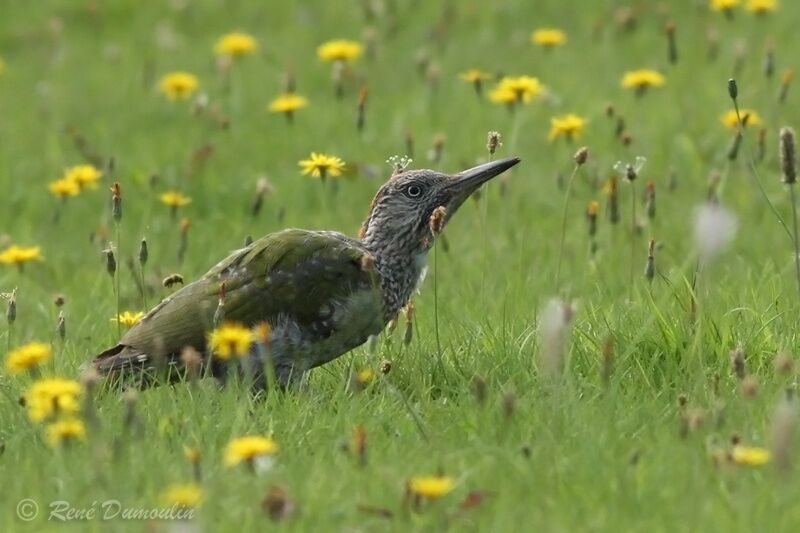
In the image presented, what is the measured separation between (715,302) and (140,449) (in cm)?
246

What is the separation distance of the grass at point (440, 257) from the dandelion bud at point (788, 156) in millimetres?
403

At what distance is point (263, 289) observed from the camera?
583cm

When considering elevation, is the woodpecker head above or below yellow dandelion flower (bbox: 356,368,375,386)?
above

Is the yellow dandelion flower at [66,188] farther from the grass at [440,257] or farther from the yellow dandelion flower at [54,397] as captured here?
the yellow dandelion flower at [54,397]

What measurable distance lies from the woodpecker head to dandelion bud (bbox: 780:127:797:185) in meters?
1.52

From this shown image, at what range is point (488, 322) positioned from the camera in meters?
6.07

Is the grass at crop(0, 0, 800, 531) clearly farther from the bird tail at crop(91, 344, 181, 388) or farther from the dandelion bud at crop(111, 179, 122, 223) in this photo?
the dandelion bud at crop(111, 179, 122, 223)

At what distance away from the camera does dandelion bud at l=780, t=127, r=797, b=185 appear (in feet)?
15.7

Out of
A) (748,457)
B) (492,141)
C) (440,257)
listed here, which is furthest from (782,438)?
(440,257)

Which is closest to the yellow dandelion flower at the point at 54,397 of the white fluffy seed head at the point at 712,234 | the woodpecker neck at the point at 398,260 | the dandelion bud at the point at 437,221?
the dandelion bud at the point at 437,221

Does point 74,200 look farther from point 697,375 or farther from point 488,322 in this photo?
point 697,375

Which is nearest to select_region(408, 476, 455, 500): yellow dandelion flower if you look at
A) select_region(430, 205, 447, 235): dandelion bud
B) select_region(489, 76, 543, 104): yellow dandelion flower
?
select_region(430, 205, 447, 235): dandelion bud

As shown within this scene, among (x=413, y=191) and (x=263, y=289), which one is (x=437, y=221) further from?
(x=413, y=191)

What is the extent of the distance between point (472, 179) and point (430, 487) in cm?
244
